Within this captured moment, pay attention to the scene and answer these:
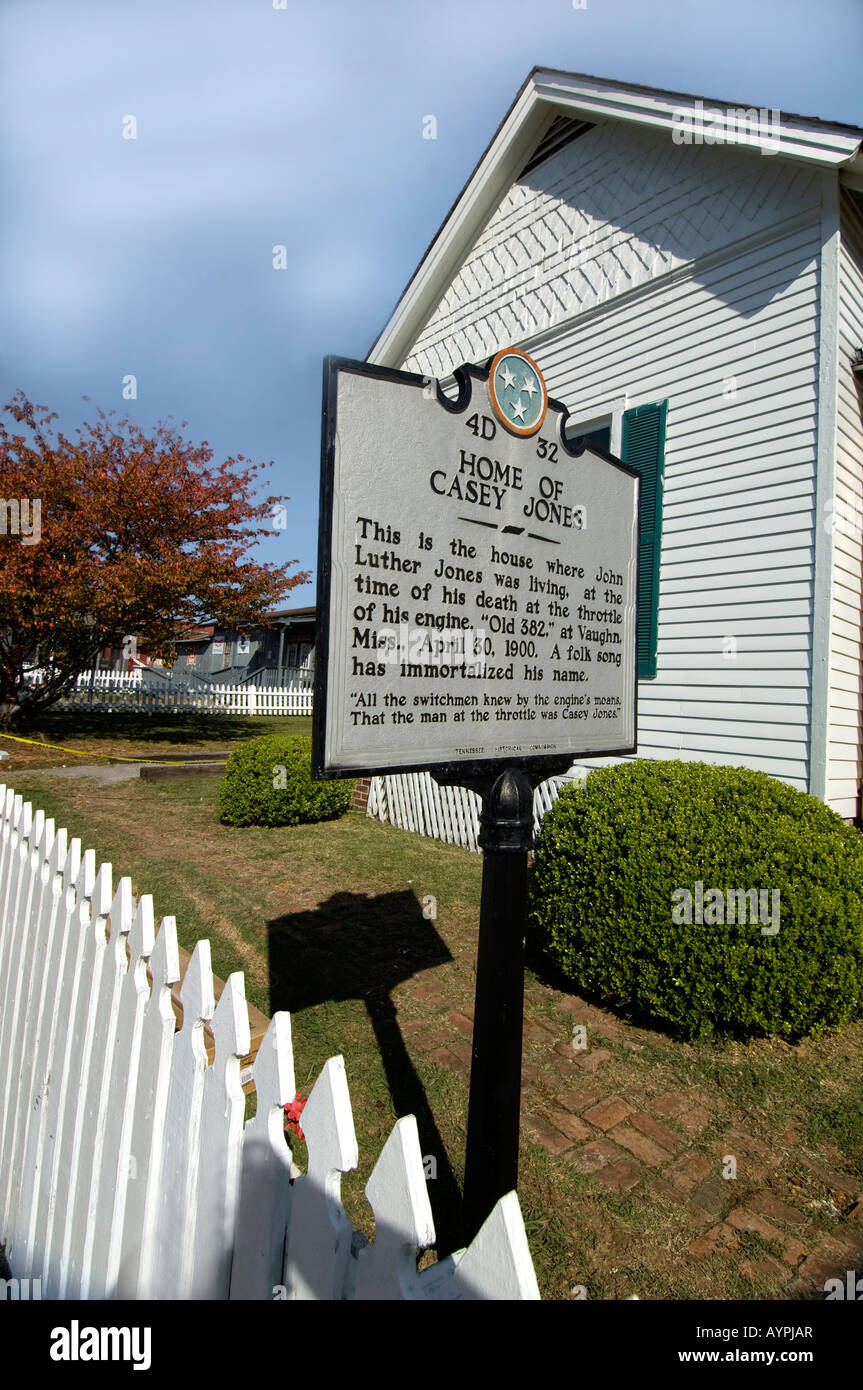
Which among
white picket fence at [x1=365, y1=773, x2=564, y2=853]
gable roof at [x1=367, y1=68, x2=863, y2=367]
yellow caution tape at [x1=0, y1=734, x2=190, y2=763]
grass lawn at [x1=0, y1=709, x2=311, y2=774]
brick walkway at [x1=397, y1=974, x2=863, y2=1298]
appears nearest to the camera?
brick walkway at [x1=397, y1=974, x2=863, y2=1298]

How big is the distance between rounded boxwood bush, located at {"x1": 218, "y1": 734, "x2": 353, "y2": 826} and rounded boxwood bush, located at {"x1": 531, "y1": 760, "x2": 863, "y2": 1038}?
472 cm

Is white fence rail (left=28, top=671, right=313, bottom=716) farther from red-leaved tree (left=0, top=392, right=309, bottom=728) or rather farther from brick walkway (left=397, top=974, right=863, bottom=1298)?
brick walkway (left=397, top=974, right=863, bottom=1298)

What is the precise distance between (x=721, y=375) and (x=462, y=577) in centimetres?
579

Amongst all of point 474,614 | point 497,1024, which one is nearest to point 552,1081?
point 497,1024

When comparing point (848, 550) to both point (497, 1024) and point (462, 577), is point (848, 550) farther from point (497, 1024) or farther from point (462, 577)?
point (497, 1024)

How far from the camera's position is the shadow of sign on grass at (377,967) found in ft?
9.07

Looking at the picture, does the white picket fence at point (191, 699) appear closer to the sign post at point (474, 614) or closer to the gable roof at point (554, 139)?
the gable roof at point (554, 139)

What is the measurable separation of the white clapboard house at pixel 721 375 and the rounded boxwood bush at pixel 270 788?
4.08 metres

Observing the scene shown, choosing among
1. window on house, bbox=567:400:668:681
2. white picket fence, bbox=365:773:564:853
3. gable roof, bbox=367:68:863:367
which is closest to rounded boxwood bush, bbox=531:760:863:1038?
white picket fence, bbox=365:773:564:853

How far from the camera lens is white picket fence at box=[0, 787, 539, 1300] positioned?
48.9 inches

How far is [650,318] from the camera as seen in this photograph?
714 cm

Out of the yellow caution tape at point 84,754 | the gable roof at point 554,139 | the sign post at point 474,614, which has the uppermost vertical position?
the gable roof at point 554,139

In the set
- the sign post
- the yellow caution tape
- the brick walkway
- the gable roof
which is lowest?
the brick walkway

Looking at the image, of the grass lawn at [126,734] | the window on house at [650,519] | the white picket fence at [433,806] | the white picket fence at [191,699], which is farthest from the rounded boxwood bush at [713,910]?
the white picket fence at [191,699]
